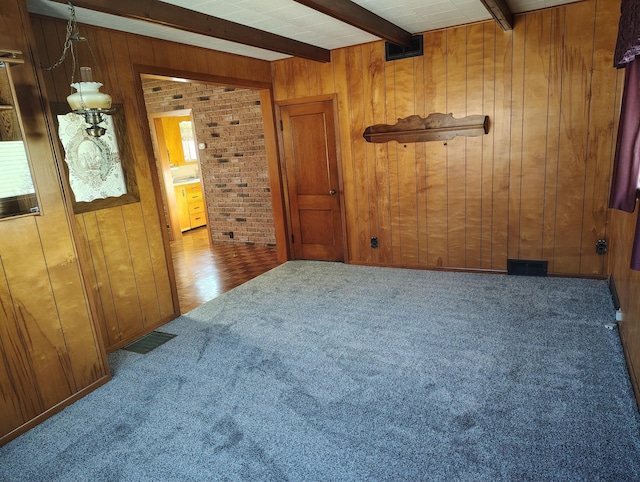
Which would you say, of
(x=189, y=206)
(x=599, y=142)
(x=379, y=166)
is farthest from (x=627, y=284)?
(x=189, y=206)

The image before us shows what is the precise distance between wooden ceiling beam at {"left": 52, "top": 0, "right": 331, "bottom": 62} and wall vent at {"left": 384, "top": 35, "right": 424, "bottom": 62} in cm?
84

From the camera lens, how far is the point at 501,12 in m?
3.27

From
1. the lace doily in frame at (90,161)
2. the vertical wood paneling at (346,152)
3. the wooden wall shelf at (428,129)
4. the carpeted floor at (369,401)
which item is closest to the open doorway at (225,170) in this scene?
the vertical wood paneling at (346,152)

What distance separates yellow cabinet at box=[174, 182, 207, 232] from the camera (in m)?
7.90

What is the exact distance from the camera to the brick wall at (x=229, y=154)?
602 centimetres

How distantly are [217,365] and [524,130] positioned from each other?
11.2 ft

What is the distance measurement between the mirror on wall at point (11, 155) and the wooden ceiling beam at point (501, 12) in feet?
9.72

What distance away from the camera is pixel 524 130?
4020 mm

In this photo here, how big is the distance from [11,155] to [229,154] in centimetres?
401

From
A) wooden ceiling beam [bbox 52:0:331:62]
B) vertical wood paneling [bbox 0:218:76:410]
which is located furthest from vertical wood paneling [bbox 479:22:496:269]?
vertical wood paneling [bbox 0:218:76:410]

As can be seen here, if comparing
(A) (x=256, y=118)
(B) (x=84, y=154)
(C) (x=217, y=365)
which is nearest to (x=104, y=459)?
(C) (x=217, y=365)

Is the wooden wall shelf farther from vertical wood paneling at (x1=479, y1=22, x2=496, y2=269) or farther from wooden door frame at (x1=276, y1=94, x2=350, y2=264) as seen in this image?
wooden door frame at (x1=276, y1=94, x2=350, y2=264)

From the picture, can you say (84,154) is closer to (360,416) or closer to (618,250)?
(360,416)

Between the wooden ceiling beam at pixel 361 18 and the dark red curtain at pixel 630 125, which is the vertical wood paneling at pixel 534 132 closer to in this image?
the wooden ceiling beam at pixel 361 18
